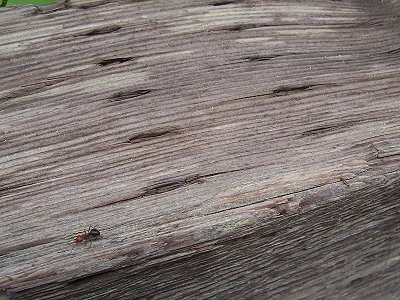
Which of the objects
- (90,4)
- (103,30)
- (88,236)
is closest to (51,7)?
(90,4)

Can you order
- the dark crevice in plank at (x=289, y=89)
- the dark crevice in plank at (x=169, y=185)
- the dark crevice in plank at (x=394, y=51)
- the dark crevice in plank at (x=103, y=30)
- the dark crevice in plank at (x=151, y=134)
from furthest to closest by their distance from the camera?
the dark crevice in plank at (x=394, y=51), the dark crevice in plank at (x=103, y=30), the dark crevice in plank at (x=289, y=89), the dark crevice in plank at (x=151, y=134), the dark crevice in plank at (x=169, y=185)

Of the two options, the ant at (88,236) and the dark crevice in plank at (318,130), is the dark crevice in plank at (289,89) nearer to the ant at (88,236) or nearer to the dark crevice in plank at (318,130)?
the dark crevice in plank at (318,130)

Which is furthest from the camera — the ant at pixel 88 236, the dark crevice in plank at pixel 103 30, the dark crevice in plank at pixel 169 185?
the dark crevice in plank at pixel 103 30

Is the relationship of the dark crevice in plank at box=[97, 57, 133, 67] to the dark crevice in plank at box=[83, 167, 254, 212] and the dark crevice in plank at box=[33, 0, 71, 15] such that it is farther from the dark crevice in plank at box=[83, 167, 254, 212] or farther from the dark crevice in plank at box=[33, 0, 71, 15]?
the dark crevice in plank at box=[83, 167, 254, 212]

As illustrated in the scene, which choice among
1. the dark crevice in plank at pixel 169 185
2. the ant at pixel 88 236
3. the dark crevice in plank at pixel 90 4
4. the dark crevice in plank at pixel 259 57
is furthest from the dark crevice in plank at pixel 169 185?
the dark crevice in plank at pixel 90 4

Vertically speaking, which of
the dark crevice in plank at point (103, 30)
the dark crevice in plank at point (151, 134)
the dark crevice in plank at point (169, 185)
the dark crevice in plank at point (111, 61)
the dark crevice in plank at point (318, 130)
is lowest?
the dark crevice in plank at point (169, 185)

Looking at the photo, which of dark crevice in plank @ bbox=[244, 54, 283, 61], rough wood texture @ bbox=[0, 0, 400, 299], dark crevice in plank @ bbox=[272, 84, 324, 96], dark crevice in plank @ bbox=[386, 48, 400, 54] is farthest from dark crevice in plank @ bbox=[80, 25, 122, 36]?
dark crevice in plank @ bbox=[386, 48, 400, 54]

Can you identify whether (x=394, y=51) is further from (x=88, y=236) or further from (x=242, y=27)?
(x=88, y=236)
